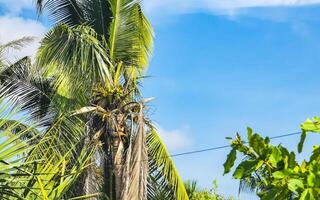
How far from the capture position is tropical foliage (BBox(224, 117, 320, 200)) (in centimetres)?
210

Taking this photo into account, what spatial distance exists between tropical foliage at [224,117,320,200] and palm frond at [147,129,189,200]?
37.6 feet

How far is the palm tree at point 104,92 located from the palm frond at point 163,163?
0.06 feet

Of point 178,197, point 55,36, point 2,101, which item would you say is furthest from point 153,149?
point 2,101

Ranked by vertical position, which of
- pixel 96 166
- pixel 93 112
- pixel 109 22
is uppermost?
pixel 109 22

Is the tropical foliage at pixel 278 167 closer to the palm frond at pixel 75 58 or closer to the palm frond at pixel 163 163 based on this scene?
the palm frond at pixel 75 58

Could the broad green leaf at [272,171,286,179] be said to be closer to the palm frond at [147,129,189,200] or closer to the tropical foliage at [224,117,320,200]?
the tropical foliage at [224,117,320,200]

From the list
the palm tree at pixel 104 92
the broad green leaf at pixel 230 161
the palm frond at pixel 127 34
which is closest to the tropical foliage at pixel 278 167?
the broad green leaf at pixel 230 161

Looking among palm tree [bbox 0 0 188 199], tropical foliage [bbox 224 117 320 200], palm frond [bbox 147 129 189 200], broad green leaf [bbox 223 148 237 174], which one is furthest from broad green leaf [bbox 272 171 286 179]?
palm frond [bbox 147 129 189 200]

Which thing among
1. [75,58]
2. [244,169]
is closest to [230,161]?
[244,169]

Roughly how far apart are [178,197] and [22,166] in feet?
31.0

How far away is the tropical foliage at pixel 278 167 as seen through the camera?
2100 millimetres

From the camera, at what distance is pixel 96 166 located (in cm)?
1301

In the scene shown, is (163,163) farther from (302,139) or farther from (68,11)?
(302,139)

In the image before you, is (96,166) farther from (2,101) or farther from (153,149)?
(2,101)
